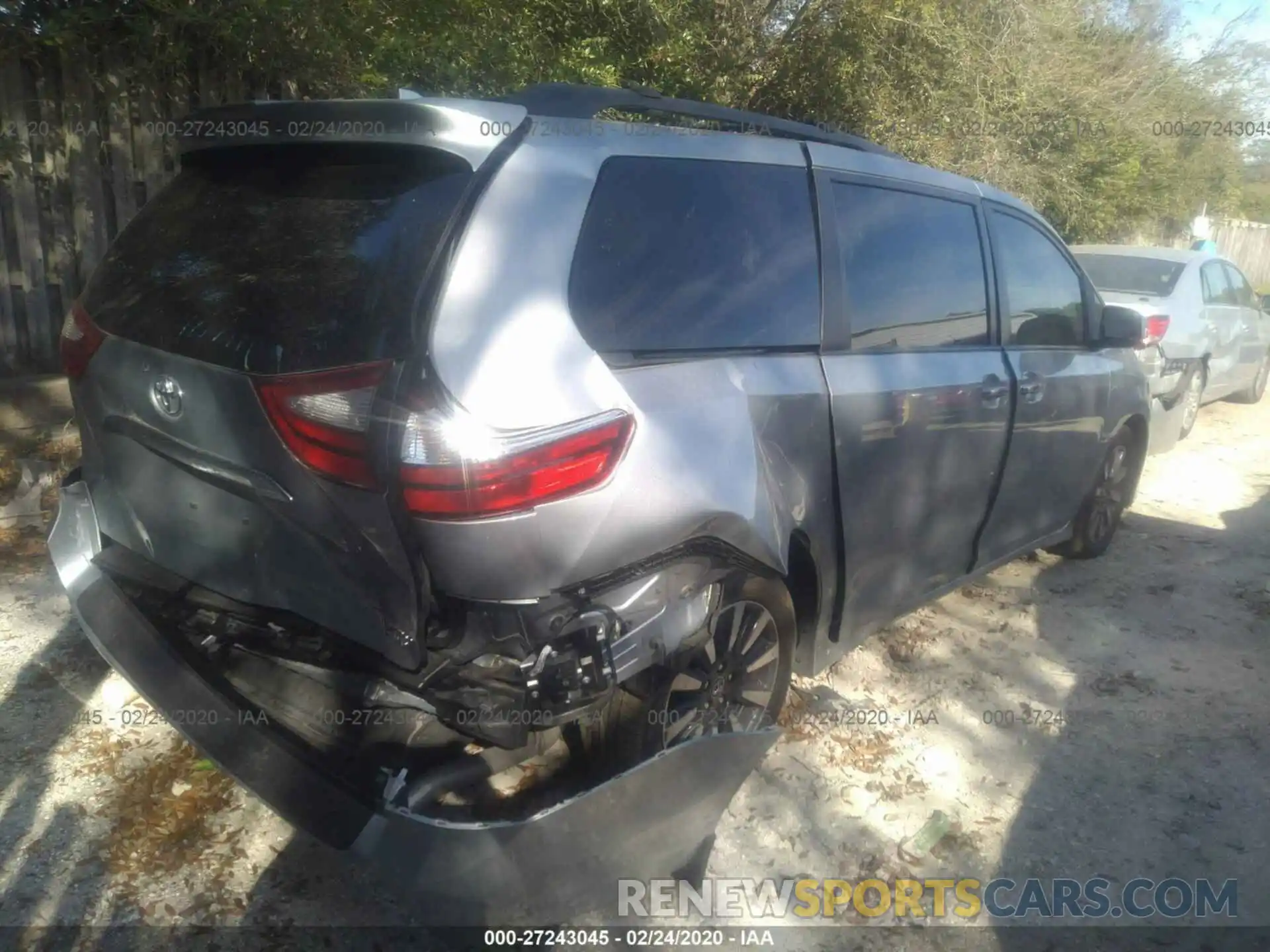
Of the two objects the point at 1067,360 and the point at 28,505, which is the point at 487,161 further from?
the point at 28,505

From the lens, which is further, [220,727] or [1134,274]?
[1134,274]

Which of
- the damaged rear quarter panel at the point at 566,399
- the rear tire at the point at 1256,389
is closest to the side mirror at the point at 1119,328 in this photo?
the damaged rear quarter panel at the point at 566,399

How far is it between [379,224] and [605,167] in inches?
22.3

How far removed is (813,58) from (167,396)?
7.46m

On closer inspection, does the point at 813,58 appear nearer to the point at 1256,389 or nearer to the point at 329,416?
the point at 1256,389

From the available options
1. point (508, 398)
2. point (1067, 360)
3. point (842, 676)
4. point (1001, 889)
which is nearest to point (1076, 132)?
point (1067, 360)

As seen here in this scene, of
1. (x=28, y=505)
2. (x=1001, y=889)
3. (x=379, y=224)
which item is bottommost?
(x=28, y=505)

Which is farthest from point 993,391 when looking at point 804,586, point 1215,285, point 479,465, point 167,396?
point 1215,285

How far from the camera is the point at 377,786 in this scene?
2.29 m

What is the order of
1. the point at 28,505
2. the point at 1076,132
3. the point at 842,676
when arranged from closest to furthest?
the point at 842,676, the point at 28,505, the point at 1076,132

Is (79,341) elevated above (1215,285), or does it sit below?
above

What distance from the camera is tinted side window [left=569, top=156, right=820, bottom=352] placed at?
8.07ft

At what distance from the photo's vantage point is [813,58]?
8625 mm

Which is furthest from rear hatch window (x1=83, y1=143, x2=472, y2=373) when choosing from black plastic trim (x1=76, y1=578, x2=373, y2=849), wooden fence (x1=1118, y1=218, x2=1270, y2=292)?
wooden fence (x1=1118, y1=218, x2=1270, y2=292)
